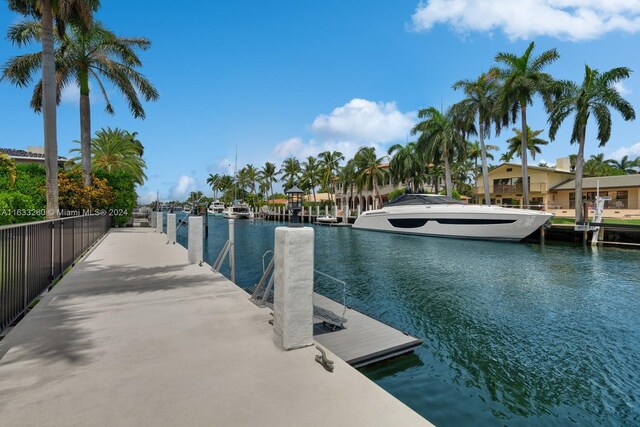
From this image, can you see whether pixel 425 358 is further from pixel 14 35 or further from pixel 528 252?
pixel 14 35

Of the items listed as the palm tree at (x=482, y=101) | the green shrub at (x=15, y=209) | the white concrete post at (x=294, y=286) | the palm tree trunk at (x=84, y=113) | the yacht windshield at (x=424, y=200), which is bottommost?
the white concrete post at (x=294, y=286)

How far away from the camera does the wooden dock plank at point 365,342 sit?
18.2 feet

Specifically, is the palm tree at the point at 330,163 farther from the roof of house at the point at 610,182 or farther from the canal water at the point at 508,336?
the canal water at the point at 508,336

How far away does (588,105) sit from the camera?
1209 inches

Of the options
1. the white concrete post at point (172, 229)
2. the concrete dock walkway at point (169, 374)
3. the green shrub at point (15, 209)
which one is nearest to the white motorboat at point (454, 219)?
the white concrete post at point (172, 229)

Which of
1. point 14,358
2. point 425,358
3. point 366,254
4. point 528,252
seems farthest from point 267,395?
point 528,252

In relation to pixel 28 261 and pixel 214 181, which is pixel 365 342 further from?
pixel 214 181

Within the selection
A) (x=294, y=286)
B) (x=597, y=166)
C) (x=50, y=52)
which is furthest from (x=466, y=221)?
(x=597, y=166)

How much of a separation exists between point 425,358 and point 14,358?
233 inches

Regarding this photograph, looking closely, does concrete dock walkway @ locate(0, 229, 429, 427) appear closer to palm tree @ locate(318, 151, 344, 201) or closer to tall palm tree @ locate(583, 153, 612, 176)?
palm tree @ locate(318, 151, 344, 201)

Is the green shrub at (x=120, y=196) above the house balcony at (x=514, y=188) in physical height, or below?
below

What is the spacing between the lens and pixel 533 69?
3269 cm

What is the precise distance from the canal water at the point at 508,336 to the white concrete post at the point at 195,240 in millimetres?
3382

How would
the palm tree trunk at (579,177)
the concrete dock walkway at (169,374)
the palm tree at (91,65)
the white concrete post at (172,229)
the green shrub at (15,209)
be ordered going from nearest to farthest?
the concrete dock walkway at (169,374) < the green shrub at (15,209) < the white concrete post at (172,229) < the palm tree at (91,65) < the palm tree trunk at (579,177)
